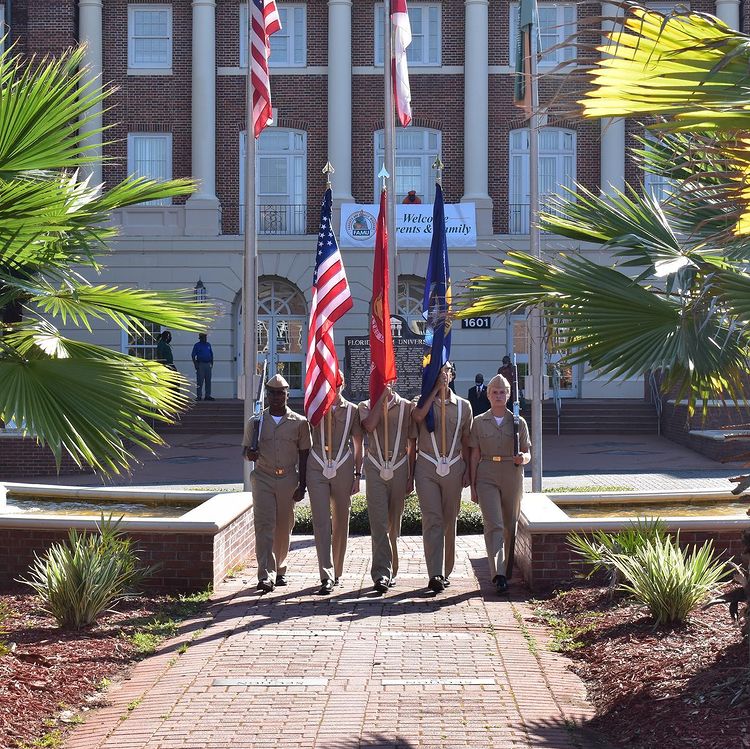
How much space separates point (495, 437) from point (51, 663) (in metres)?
4.29

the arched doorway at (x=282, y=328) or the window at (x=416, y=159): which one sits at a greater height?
the window at (x=416, y=159)

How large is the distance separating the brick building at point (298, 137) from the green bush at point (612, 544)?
2410 cm

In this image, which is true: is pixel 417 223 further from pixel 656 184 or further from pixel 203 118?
pixel 656 184

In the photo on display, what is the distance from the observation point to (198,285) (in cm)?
3391

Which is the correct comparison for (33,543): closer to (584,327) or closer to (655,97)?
(584,327)

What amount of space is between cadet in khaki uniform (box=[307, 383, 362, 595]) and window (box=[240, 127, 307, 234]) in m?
24.8

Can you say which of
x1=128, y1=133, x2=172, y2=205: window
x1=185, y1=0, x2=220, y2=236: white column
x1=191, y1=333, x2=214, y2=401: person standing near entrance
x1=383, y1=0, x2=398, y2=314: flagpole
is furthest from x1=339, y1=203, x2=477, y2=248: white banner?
x1=383, y1=0, x2=398, y2=314: flagpole

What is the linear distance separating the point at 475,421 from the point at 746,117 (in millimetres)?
5743

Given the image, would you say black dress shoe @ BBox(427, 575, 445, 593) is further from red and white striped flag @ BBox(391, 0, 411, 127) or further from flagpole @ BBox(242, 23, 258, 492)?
red and white striped flag @ BBox(391, 0, 411, 127)

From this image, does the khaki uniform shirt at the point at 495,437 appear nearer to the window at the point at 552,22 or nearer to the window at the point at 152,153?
the window at the point at 552,22

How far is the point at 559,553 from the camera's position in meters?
10.2

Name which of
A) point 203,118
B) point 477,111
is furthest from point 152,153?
point 477,111

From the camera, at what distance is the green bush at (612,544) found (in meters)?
9.24

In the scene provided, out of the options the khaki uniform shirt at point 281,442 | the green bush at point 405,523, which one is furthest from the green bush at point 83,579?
the green bush at point 405,523
